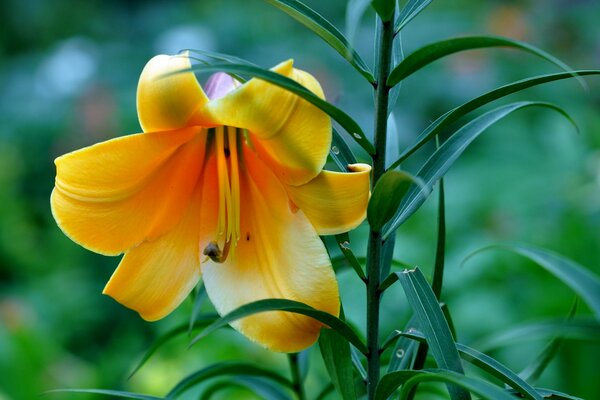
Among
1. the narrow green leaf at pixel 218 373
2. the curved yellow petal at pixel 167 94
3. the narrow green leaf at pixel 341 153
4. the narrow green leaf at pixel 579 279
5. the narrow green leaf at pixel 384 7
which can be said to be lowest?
the narrow green leaf at pixel 218 373

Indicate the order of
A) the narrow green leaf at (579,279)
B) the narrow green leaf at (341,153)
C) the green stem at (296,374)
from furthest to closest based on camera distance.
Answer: the green stem at (296,374) → the narrow green leaf at (341,153) → the narrow green leaf at (579,279)

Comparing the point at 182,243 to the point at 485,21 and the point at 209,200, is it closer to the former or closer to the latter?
the point at 209,200

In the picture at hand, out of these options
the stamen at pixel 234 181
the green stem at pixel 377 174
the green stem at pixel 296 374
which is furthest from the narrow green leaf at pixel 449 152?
the green stem at pixel 296 374

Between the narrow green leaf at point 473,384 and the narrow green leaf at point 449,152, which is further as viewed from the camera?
the narrow green leaf at point 449,152

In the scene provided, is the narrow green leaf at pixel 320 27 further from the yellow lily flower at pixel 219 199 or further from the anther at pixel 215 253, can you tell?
the anther at pixel 215 253

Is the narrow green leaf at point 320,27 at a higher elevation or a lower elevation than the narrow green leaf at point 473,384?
higher

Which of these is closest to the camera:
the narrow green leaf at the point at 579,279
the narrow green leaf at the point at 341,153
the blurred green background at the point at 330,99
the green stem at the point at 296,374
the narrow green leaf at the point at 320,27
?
the narrow green leaf at the point at 579,279

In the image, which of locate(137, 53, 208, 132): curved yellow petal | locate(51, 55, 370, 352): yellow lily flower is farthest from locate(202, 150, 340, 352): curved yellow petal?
locate(137, 53, 208, 132): curved yellow petal

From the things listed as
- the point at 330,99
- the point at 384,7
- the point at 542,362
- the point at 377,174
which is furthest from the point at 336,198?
the point at 330,99

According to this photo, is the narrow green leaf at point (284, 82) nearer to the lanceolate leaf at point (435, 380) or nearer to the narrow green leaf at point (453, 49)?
the narrow green leaf at point (453, 49)
